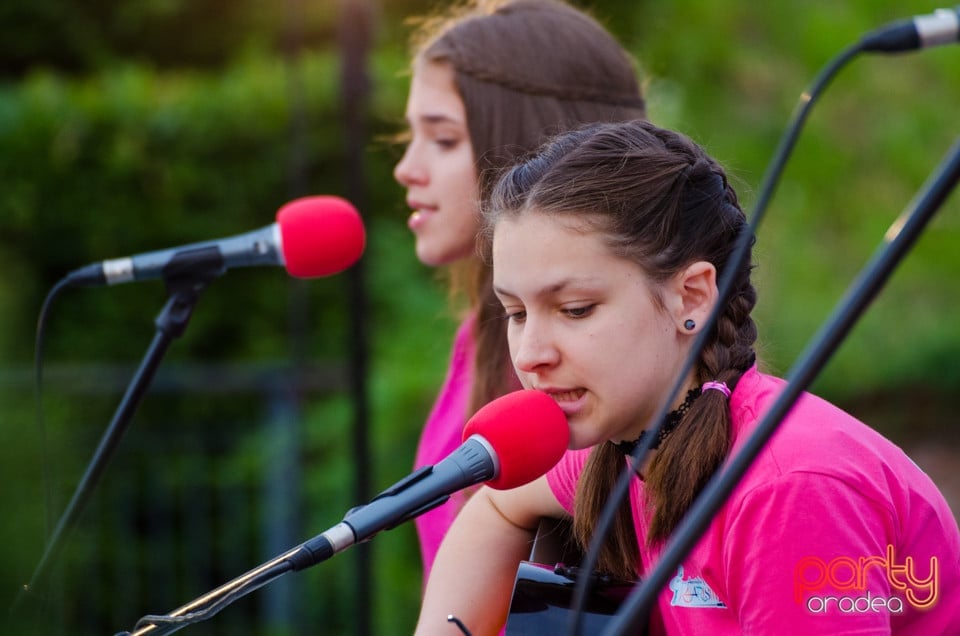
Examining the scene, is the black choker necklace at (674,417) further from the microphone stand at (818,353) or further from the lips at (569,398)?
the microphone stand at (818,353)

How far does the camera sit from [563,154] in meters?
1.54

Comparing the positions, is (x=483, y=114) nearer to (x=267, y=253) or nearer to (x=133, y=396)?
(x=267, y=253)

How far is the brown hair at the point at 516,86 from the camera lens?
→ 6.67 feet

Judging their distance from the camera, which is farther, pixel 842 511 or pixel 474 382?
pixel 474 382

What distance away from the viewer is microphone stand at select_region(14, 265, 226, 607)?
1.51 meters

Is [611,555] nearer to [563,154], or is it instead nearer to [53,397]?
[563,154]

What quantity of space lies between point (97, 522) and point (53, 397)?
53 cm

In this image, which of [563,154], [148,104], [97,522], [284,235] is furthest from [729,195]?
[148,104]

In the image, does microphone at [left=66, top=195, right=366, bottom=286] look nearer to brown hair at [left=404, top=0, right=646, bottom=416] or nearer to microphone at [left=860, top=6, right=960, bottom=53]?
brown hair at [left=404, top=0, right=646, bottom=416]

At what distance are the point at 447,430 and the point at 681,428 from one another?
0.81 meters

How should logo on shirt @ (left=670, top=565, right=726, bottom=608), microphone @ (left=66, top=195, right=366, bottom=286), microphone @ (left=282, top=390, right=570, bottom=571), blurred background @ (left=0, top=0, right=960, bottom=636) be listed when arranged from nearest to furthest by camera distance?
microphone @ (left=282, top=390, right=570, bottom=571)
logo on shirt @ (left=670, top=565, right=726, bottom=608)
microphone @ (left=66, top=195, right=366, bottom=286)
blurred background @ (left=0, top=0, right=960, bottom=636)

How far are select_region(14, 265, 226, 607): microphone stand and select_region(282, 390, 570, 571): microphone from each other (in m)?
0.50

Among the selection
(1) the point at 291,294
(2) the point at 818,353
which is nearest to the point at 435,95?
(2) the point at 818,353

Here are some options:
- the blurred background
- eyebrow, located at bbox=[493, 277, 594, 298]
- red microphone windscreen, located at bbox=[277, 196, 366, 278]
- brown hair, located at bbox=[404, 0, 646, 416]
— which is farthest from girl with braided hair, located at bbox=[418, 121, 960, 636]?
the blurred background
